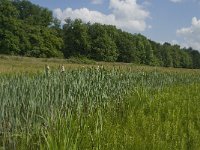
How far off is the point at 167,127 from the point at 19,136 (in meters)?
2.12

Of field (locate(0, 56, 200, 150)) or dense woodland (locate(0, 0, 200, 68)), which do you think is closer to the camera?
field (locate(0, 56, 200, 150))

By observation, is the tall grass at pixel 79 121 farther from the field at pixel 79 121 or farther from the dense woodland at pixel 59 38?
the dense woodland at pixel 59 38

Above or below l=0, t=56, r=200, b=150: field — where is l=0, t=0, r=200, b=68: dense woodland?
above

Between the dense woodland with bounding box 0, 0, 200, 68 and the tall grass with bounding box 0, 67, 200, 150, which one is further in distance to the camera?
the dense woodland with bounding box 0, 0, 200, 68

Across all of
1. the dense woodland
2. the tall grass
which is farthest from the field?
the dense woodland

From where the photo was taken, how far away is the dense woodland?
228 ft

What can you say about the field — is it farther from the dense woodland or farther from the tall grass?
the dense woodland

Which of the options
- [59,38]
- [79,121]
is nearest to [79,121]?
[79,121]

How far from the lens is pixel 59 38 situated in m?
83.0

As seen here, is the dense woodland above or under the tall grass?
above

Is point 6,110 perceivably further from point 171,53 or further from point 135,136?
point 171,53

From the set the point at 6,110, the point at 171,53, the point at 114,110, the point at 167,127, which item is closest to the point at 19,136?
the point at 6,110

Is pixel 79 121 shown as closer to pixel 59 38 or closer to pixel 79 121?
pixel 79 121

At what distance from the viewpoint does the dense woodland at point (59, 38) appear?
6950 centimetres
